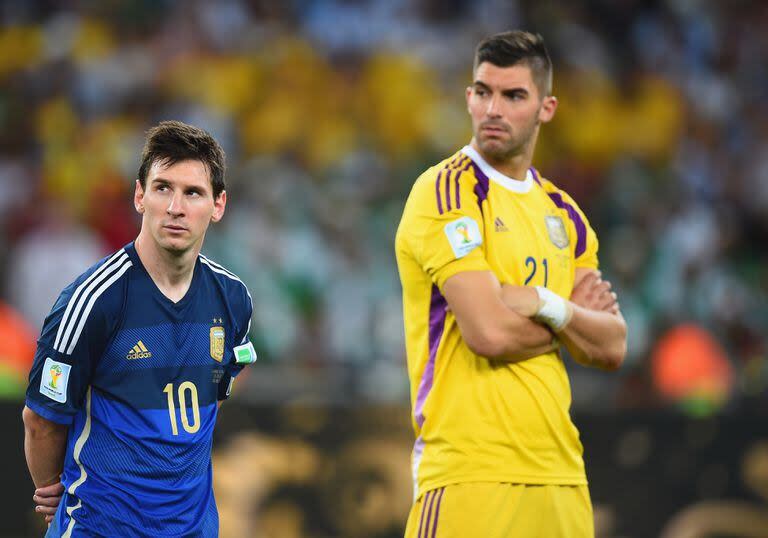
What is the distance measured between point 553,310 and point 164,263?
1.37m

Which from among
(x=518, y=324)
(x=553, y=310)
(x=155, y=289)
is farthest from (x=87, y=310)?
(x=553, y=310)

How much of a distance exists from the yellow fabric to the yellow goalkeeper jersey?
37 mm

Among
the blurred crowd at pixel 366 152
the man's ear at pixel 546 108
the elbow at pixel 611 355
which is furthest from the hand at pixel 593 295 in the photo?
the blurred crowd at pixel 366 152

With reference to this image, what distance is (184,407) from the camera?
3.70 meters

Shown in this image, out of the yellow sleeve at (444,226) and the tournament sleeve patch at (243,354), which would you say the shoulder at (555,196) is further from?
the tournament sleeve patch at (243,354)

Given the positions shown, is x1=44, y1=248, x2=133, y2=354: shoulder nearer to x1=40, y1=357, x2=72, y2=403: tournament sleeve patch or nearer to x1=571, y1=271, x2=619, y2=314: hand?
x1=40, y1=357, x2=72, y2=403: tournament sleeve patch

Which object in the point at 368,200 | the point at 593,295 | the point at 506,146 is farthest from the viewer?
the point at 368,200

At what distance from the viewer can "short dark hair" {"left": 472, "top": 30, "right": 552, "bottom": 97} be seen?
14.3 feet

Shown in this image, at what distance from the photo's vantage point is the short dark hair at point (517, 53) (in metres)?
4.37

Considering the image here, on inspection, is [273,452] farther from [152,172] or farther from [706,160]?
[706,160]

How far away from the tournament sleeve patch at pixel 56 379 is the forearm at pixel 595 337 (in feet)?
5.71

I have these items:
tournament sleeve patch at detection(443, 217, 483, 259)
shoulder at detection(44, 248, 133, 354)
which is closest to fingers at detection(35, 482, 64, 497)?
shoulder at detection(44, 248, 133, 354)

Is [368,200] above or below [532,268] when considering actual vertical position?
above

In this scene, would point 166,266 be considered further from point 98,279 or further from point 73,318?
point 73,318
